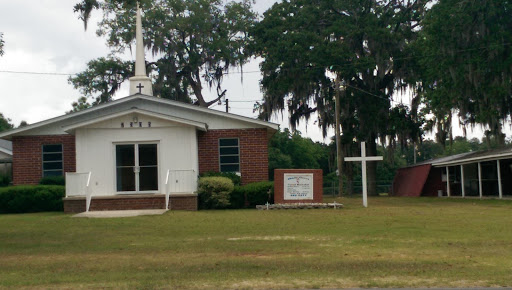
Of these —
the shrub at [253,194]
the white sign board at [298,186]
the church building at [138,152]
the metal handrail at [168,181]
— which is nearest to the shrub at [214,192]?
the shrub at [253,194]

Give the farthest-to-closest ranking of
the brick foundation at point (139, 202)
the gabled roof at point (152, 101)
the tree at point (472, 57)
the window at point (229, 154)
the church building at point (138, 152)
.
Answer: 1. the tree at point (472, 57)
2. the window at point (229, 154)
3. the gabled roof at point (152, 101)
4. the church building at point (138, 152)
5. the brick foundation at point (139, 202)

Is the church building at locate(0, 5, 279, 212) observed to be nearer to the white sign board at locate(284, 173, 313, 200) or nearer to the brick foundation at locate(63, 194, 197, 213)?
the brick foundation at locate(63, 194, 197, 213)

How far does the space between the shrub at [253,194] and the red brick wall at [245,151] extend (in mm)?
2450

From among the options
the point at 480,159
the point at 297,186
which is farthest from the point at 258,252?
the point at 480,159

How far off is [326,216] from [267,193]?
4.49 metres

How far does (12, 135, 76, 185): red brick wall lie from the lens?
2556cm

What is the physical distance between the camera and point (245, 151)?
25.1m

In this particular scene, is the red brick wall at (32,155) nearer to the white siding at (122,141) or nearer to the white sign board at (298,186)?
the white siding at (122,141)

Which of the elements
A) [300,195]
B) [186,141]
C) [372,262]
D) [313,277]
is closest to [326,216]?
[300,195]

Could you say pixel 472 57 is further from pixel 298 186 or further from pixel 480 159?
pixel 298 186

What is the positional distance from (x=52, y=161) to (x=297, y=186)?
34.2 feet

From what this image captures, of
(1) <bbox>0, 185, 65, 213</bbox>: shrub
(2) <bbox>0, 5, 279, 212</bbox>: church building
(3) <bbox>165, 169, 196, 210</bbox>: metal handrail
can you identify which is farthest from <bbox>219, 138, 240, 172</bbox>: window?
(1) <bbox>0, 185, 65, 213</bbox>: shrub

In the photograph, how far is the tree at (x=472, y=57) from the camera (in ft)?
98.3

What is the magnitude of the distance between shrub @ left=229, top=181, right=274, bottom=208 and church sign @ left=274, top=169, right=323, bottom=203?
50cm
